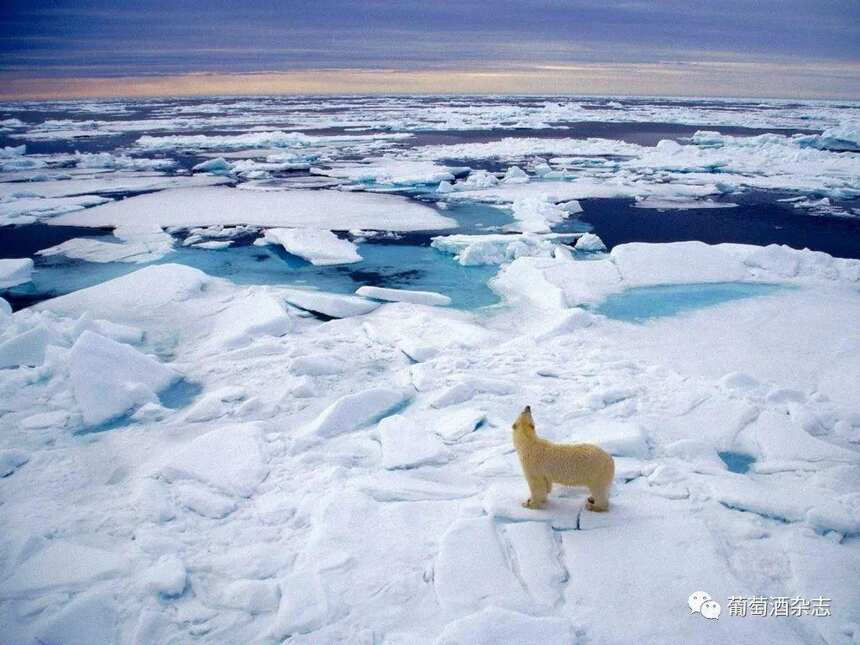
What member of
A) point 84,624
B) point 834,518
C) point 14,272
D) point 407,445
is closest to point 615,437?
point 834,518

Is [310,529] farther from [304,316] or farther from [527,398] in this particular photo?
[304,316]

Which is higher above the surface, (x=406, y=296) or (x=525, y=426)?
(x=525, y=426)

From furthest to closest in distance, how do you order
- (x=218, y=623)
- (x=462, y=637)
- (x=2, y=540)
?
(x=2, y=540)
(x=218, y=623)
(x=462, y=637)

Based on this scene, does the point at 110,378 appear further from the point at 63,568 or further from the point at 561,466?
the point at 561,466

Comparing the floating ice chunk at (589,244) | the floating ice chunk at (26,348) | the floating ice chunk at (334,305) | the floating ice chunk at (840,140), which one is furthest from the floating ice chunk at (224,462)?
the floating ice chunk at (840,140)

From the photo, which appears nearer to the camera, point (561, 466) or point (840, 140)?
point (561, 466)

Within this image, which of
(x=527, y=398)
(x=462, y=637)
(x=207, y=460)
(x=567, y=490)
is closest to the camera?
(x=462, y=637)

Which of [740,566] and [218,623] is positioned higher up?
[740,566]

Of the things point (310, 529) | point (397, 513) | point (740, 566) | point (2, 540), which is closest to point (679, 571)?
point (740, 566)
